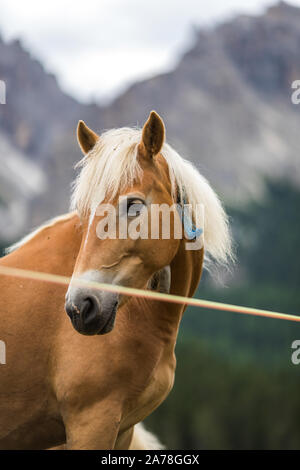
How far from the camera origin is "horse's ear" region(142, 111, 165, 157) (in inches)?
111

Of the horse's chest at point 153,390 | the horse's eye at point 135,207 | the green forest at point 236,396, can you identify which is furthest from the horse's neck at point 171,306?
the green forest at point 236,396

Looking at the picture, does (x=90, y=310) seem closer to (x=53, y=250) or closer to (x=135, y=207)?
(x=135, y=207)

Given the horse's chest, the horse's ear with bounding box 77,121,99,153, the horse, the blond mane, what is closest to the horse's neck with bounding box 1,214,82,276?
the horse

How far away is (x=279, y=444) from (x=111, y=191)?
43.9ft

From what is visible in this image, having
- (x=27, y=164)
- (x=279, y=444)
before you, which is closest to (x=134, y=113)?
(x=27, y=164)

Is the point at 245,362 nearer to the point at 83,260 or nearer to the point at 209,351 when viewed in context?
the point at 209,351

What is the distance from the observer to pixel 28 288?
3115mm

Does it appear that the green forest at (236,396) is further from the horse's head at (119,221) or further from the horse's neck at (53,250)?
the horse's head at (119,221)

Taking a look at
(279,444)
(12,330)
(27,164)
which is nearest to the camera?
(12,330)

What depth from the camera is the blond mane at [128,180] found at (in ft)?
9.16

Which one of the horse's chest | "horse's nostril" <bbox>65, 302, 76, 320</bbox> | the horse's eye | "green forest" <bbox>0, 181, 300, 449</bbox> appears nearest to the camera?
"horse's nostril" <bbox>65, 302, 76, 320</bbox>

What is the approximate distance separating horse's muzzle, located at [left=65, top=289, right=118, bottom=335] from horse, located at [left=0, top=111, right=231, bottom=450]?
0.01m

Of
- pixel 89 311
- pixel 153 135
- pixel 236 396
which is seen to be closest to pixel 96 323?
pixel 89 311

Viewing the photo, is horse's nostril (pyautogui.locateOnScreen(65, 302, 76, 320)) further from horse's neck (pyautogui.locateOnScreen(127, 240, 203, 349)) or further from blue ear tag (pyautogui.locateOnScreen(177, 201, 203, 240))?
blue ear tag (pyautogui.locateOnScreen(177, 201, 203, 240))
